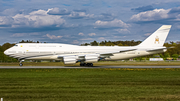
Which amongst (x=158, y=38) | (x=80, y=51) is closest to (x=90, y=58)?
(x=80, y=51)

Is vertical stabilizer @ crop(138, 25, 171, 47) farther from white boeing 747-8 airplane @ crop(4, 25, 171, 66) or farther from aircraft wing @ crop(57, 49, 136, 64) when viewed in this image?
aircraft wing @ crop(57, 49, 136, 64)

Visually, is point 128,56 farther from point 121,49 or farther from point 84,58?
point 84,58

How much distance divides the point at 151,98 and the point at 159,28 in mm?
33407

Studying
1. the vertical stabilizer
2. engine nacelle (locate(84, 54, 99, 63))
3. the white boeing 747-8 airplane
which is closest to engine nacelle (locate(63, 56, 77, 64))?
the white boeing 747-8 airplane

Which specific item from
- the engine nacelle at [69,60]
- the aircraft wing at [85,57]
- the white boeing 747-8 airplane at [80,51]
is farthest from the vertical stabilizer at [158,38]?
the engine nacelle at [69,60]

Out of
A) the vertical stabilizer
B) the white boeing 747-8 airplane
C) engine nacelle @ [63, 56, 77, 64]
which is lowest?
engine nacelle @ [63, 56, 77, 64]

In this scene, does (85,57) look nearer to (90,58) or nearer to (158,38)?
(90,58)

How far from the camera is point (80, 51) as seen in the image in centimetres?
3797

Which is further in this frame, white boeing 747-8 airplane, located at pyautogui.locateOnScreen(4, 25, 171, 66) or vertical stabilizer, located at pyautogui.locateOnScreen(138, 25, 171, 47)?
vertical stabilizer, located at pyautogui.locateOnScreen(138, 25, 171, 47)

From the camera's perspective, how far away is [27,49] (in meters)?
A: 36.0

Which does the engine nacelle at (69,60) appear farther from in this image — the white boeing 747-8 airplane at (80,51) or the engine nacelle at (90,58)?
the engine nacelle at (90,58)

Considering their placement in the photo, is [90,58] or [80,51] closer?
[90,58]

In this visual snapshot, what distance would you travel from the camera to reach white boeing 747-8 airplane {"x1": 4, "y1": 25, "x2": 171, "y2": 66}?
35875 millimetres

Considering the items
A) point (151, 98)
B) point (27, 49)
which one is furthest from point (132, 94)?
point (27, 49)
